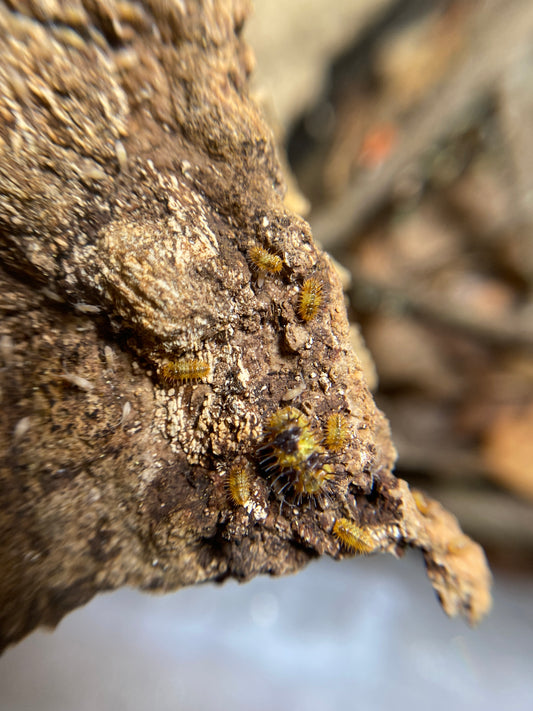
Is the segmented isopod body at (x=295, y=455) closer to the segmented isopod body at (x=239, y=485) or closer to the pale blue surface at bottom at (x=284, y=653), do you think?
the segmented isopod body at (x=239, y=485)

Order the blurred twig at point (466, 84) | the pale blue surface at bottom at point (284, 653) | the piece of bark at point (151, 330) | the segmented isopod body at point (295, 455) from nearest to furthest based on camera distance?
1. the piece of bark at point (151, 330)
2. the segmented isopod body at point (295, 455)
3. the pale blue surface at bottom at point (284, 653)
4. the blurred twig at point (466, 84)

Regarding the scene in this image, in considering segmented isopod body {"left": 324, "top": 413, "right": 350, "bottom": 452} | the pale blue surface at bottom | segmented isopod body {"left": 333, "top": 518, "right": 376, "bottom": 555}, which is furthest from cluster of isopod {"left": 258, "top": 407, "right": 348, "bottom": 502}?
the pale blue surface at bottom

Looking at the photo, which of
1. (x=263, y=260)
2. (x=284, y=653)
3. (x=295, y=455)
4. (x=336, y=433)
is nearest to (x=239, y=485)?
(x=295, y=455)

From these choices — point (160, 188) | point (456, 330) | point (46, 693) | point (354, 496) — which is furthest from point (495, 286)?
point (46, 693)

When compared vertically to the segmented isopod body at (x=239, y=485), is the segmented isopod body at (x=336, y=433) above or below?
above

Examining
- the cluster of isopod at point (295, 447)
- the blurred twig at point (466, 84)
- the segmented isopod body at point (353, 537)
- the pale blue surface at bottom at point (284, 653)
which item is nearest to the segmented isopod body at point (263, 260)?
the cluster of isopod at point (295, 447)

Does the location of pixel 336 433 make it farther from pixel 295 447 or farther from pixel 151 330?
pixel 151 330
